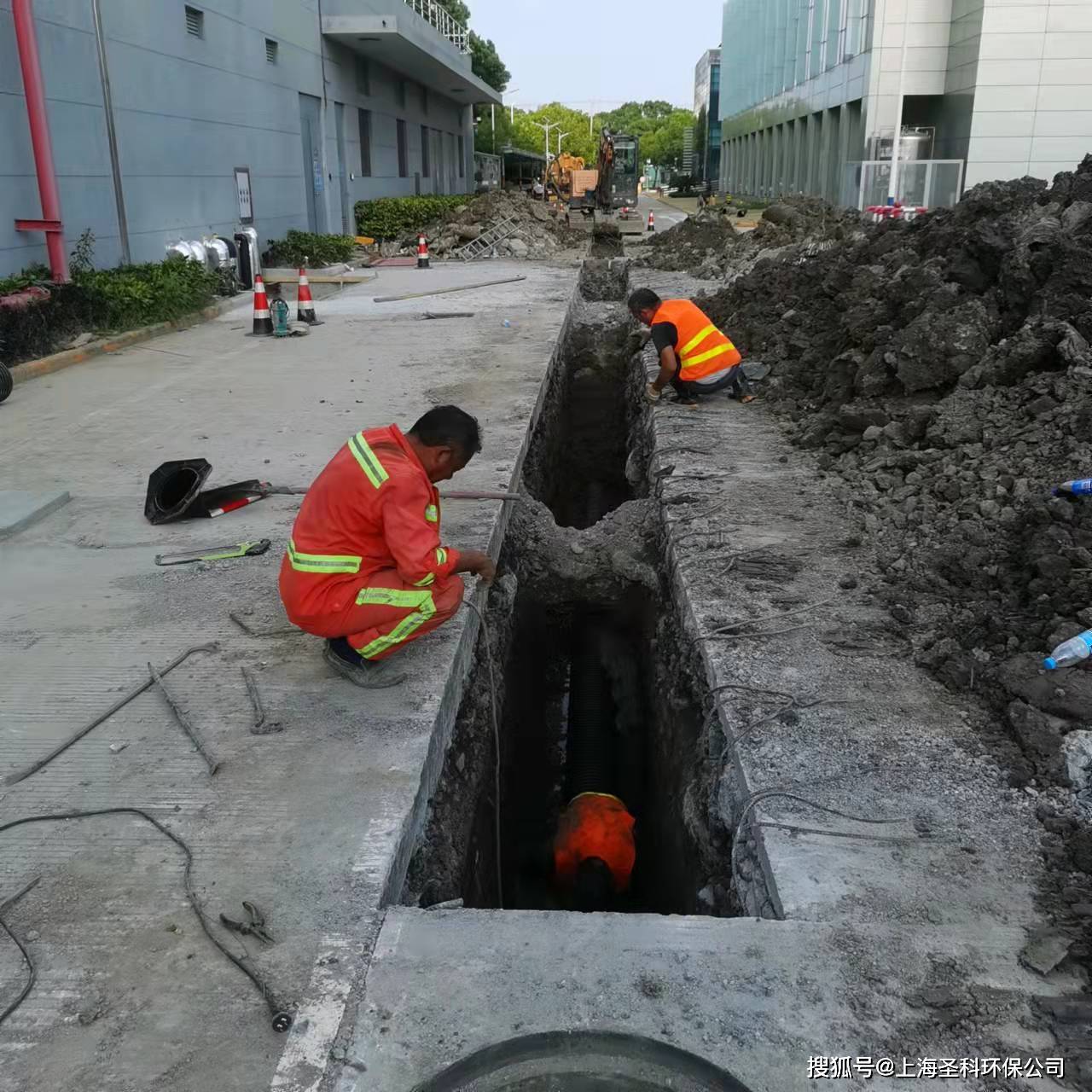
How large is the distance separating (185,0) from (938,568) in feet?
50.9

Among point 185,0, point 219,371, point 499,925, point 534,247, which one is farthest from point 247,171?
point 499,925

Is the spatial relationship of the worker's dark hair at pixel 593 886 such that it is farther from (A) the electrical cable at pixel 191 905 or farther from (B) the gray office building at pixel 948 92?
(B) the gray office building at pixel 948 92

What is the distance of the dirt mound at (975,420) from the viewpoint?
3.52 meters

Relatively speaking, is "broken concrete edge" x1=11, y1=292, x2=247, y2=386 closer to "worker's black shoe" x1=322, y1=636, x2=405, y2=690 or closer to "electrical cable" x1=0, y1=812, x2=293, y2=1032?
"worker's black shoe" x1=322, y1=636, x2=405, y2=690

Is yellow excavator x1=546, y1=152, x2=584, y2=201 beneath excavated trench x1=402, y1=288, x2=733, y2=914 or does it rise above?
above

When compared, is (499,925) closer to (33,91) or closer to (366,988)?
(366,988)

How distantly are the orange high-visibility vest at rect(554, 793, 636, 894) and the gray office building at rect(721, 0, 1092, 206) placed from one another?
931 inches

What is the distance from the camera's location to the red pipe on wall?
32.8 ft

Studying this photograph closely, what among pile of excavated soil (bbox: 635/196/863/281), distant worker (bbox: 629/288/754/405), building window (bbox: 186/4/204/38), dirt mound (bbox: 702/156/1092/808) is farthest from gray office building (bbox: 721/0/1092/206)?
distant worker (bbox: 629/288/754/405)

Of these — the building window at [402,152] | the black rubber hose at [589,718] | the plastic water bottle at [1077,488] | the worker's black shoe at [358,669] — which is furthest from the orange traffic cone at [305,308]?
the building window at [402,152]

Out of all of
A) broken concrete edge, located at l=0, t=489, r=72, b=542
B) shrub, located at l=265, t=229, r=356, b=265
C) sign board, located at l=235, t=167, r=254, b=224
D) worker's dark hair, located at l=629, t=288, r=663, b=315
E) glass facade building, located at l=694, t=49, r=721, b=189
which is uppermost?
glass facade building, located at l=694, t=49, r=721, b=189

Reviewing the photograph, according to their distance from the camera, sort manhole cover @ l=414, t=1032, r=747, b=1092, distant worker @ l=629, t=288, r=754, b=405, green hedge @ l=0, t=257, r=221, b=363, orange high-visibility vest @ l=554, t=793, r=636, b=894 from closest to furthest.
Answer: manhole cover @ l=414, t=1032, r=747, b=1092, orange high-visibility vest @ l=554, t=793, r=636, b=894, distant worker @ l=629, t=288, r=754, b=405, green hedge @ l=0, t=257, r=221, b=363

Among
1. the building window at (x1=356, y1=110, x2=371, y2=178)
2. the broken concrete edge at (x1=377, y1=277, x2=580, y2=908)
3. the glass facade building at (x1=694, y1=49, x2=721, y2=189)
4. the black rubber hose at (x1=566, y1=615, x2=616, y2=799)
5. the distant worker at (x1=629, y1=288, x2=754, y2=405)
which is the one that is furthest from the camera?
the glass facade building at (x1=694, y1=49, x2=721, y2=189)

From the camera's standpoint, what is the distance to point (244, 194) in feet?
58.0
